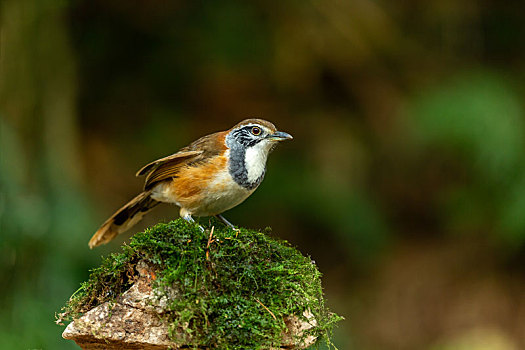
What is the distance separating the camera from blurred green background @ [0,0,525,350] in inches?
278

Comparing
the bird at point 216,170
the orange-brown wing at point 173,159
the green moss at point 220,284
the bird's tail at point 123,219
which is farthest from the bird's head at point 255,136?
the green moss at point 220,284

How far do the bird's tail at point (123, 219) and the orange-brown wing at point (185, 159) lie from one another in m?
0.21

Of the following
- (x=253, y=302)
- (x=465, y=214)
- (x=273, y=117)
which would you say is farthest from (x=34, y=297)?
(x=465, y=214)

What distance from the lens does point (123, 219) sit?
437cm

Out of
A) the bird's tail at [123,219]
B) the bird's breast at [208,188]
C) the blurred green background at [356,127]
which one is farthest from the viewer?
the blurred green background at [356,127]

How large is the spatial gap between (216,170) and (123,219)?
3.08 feet

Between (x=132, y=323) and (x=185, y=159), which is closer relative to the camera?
(x=132, y=323)

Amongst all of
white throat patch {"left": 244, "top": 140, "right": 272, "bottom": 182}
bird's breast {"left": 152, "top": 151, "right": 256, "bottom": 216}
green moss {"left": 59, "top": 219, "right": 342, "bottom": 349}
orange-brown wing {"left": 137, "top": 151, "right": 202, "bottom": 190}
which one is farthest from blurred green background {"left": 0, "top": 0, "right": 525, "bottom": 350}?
green moss {"left": 59, "top": 219, "right": 342, "bottom": 349}

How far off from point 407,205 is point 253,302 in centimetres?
575

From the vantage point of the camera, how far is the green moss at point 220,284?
282 cm

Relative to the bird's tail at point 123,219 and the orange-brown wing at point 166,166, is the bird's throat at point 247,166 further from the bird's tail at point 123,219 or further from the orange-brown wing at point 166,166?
the bird's tail at point 123,219

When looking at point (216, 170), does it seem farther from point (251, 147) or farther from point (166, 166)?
point (166, 166)

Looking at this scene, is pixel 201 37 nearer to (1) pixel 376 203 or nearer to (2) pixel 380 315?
(1) pixel 376 203

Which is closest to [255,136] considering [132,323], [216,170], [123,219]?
[216,170]
